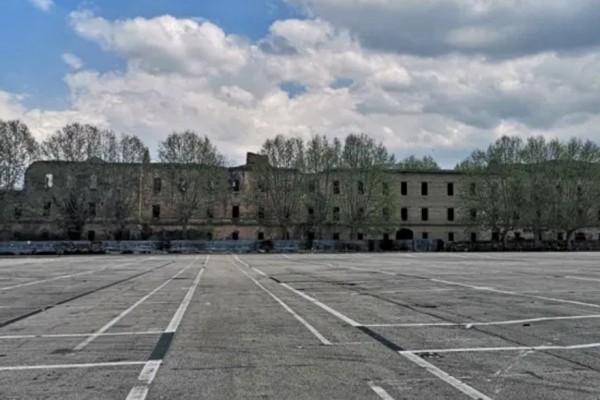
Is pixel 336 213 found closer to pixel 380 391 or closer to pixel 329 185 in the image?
pixel 329 185

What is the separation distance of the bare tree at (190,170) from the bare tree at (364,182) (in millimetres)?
19572

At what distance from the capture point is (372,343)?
1093cm

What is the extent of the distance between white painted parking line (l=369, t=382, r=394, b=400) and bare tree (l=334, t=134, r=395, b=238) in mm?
95853

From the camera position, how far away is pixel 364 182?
339ft

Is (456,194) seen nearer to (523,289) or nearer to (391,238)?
(391,238)

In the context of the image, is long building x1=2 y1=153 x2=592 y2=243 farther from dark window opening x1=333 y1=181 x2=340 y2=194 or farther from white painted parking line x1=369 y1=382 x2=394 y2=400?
white painted parking line x1=369 y1=382 x2=394 y2=400

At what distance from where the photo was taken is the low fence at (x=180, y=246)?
293 feet

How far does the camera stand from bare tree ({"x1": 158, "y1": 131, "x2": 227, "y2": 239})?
10012cm

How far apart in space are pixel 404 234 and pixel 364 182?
1536cm

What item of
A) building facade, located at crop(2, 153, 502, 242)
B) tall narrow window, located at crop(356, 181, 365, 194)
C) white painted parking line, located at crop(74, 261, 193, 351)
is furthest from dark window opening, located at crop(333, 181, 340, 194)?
white painted parking line, located at crop(74, 261, 193, 351)

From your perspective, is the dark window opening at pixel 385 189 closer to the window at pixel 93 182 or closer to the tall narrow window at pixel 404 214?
the tall narrow window at pixel 404 214

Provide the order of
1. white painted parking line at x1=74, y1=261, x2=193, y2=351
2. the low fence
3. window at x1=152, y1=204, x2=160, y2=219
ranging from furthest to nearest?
window at x1=152, y1=204, x2=160, y2=219, the low fence, white painted parking line at x1=74, y1=261, x2=193, y2=351

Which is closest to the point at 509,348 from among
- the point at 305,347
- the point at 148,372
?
the point at 305,347

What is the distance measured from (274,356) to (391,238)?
102 metres
